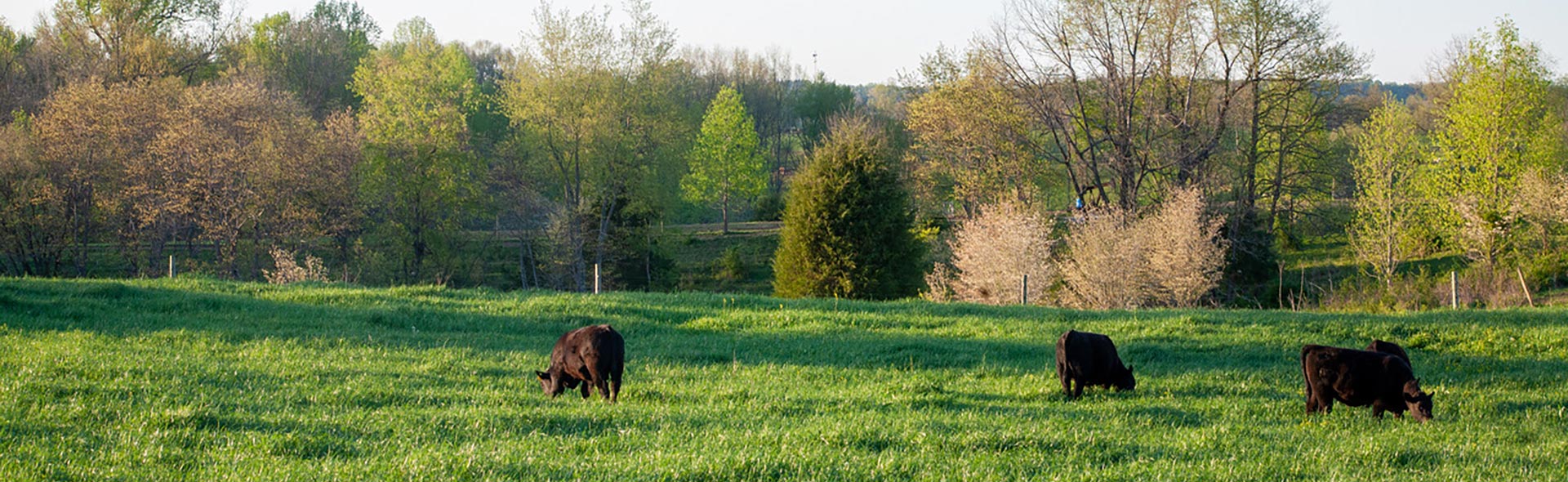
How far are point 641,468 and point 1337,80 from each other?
44151 millimetres

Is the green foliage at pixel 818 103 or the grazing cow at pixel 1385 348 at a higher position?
the green foliage at pixel 818 103

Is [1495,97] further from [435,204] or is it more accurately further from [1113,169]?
[435,204]

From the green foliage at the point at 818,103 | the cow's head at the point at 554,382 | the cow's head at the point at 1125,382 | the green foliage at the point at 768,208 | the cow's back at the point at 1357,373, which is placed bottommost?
the cow's head at the point at 1125,382

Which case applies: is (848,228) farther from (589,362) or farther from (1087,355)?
(589,362)

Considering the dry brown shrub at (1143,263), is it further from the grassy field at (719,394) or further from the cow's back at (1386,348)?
the cow's back at (1386,348)

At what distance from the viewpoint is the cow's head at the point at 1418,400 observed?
10484mm

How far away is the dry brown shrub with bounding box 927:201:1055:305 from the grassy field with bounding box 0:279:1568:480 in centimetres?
1271

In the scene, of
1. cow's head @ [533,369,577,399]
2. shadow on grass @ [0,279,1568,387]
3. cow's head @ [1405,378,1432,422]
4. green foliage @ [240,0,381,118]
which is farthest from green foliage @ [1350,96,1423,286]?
green foliage @ [240,0,381,118]

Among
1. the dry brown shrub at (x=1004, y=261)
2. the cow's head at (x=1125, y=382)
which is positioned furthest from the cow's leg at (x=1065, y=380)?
the dry brown shrub at (x=1004, y=261)

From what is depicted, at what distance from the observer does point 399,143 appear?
174 feet

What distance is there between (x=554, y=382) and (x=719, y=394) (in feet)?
5.84

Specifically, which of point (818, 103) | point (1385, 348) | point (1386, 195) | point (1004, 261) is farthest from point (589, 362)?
point (818, 103)

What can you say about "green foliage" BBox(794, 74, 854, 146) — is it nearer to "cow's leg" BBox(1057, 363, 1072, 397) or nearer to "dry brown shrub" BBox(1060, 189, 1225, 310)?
"dry brown shrub" BBox(1060, 189, 1225, 310)

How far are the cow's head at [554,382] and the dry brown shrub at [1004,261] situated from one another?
22922 mm
